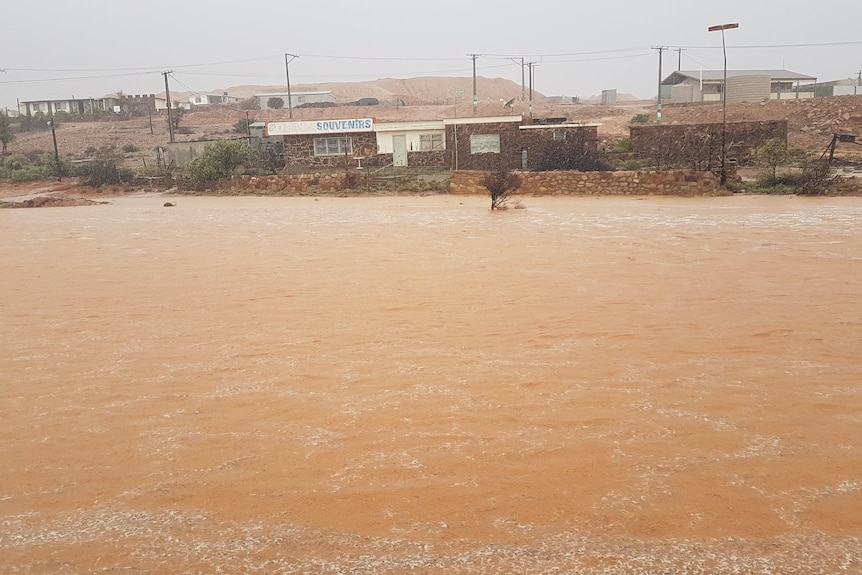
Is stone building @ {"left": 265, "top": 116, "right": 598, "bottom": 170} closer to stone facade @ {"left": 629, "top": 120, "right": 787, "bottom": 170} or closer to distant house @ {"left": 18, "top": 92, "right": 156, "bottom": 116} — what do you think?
stone facade @ {"left": 629, "top": 120, "right": 787, "bottom": 170}

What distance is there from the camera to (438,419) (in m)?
5.41

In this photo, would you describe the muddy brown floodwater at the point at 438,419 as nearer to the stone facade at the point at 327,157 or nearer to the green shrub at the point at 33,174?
the stone facade at the point at 327,157

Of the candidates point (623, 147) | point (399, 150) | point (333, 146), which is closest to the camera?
point (623, 147)

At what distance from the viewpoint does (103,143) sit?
6412 centimetres

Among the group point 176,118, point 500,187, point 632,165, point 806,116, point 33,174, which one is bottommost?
point 500,187

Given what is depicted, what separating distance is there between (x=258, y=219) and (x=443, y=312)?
14.0 m

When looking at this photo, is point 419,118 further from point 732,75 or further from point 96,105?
point 96,105

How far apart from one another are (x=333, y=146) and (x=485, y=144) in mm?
8576

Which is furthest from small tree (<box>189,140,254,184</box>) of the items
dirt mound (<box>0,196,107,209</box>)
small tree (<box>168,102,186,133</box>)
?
small tree (<box>168,102,186,133</box>)

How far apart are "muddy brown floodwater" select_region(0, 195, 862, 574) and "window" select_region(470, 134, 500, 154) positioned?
25.7m

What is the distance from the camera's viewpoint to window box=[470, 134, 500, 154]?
36875 mm

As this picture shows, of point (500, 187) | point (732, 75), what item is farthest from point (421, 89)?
point (500, 187)

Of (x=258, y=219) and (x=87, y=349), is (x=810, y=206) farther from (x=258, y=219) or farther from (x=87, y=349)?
(x=87, y=349)

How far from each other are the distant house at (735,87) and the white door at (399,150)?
31674 mm
